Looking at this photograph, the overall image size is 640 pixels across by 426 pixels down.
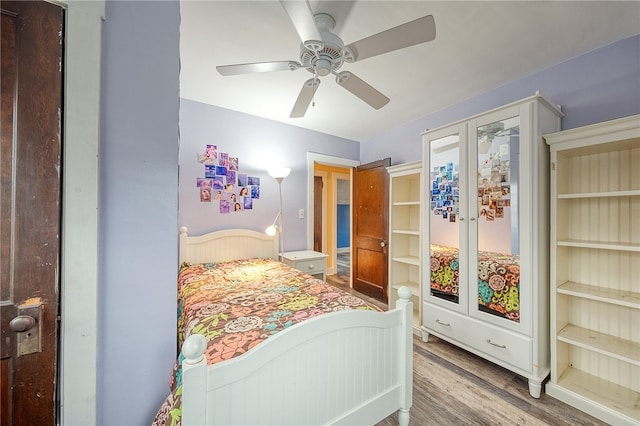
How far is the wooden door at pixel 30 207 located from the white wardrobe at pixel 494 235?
8.01 ft

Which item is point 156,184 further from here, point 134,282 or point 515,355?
point 515,355

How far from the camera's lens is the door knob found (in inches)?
28.6

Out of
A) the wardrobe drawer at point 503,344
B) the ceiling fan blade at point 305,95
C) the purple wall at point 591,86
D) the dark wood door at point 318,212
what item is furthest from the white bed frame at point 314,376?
the dark wood door at point 318,212

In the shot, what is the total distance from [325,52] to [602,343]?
2.54m

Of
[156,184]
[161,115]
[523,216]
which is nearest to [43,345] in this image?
[156,184]

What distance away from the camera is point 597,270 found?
1766mm

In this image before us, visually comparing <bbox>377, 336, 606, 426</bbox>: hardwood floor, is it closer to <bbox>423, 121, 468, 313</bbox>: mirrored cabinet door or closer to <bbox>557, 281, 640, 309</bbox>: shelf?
<bbox>423, 121, 468, 313</bbox>: mirrored cabinet door

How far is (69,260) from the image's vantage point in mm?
796

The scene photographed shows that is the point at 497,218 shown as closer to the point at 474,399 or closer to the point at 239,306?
the point at 474,399

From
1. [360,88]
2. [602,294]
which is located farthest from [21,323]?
[602,294]

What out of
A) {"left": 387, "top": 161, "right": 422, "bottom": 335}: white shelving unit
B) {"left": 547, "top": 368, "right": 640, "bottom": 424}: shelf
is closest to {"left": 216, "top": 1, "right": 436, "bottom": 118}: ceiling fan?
{"left": 387, "top": 161, "right": 422, "bottom": 335}: white shelving unit

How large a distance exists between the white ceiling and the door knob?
175cm

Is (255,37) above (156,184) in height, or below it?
above

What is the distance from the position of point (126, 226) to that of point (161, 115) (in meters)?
0.44
